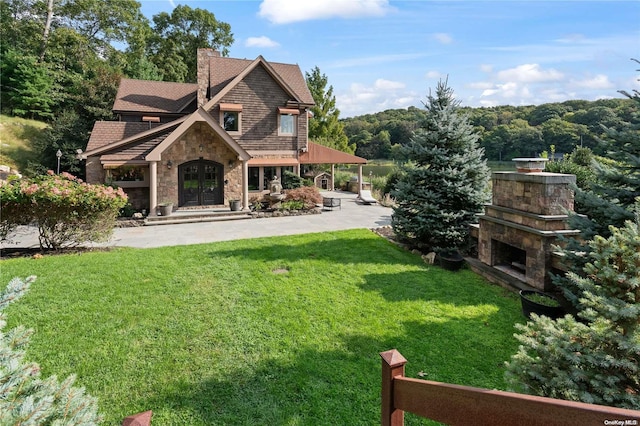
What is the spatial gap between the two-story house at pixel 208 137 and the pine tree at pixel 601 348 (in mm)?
15302

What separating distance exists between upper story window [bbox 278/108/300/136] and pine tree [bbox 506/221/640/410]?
59.6 ft

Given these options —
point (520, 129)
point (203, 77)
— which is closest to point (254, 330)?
point (203, 77)

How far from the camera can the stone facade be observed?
6887mm

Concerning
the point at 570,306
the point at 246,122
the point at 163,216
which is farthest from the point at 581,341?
the point at 246,122

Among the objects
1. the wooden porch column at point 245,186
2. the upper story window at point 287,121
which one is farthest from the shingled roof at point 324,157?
the wooden porch column at point 245,186

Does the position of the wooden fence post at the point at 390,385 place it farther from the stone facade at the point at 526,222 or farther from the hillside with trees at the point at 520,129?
the hillside with trees at the point at 520,129

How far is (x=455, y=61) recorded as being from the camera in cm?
1005

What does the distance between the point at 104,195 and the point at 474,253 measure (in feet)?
33.2

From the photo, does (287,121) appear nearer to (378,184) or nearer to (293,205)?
(293,205)

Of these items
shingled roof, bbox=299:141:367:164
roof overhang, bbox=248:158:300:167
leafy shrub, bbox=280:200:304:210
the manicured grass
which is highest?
shingled roof, bbox=299:141:367:164

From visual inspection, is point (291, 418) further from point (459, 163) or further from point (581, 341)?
point (459, 163)

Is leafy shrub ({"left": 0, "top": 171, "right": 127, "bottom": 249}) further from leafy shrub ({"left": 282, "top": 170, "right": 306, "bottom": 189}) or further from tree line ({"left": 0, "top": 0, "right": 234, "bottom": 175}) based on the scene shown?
tree line ({"left": 0, "top": 0, "right": 234, "bottom": 175})

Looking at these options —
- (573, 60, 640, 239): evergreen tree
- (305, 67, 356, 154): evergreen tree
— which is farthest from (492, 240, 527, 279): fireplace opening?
(305, 67, 356, 154): evergreen tree

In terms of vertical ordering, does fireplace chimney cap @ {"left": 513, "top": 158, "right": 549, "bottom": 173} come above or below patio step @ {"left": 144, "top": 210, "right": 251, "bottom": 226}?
above
